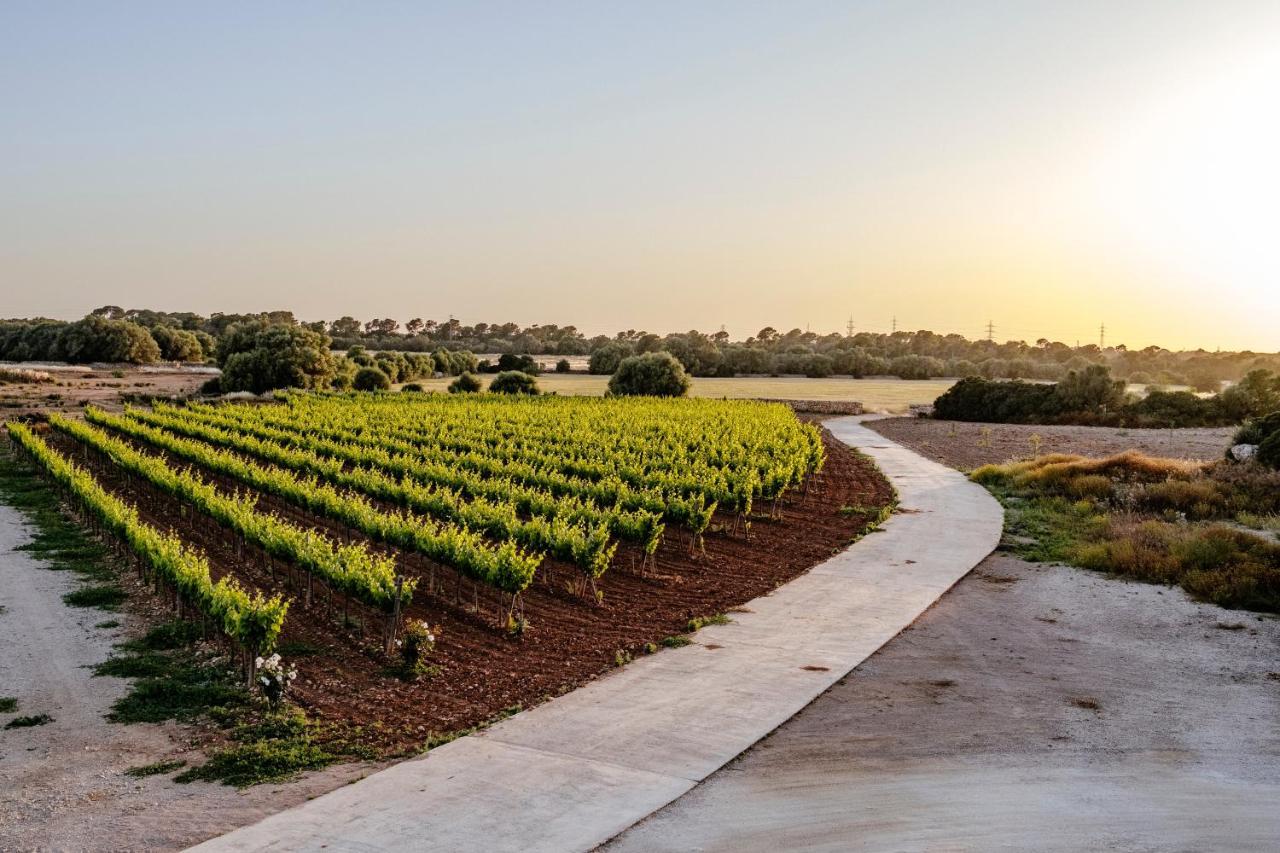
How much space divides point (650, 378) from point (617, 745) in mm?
62660

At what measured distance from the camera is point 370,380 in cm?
8031

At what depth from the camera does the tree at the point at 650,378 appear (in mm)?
71625

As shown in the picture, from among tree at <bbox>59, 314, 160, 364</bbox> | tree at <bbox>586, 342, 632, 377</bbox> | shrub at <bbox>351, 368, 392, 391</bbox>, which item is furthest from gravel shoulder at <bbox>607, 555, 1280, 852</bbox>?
tree at <bbox>59, 314, 160, 364</bbox>

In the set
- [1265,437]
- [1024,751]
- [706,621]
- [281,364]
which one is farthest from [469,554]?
[281,364]

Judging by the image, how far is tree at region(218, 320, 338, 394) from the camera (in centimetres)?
7175

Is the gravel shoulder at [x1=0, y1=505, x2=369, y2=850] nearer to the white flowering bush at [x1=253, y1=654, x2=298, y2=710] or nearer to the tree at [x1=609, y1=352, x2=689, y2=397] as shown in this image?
the white flowering bush at [x1=253, y1=654, x2=298, y2=710]

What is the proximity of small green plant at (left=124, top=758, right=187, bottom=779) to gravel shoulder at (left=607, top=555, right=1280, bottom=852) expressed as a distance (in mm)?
4477

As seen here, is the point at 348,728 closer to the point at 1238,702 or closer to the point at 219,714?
the point at 219,714

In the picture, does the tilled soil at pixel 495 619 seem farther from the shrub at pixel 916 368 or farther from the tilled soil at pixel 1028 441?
the shrub at pixel 916 368

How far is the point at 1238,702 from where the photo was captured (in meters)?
11.0

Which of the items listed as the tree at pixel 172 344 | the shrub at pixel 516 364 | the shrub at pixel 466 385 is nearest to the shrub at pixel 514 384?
the shrub at pixel 466 385

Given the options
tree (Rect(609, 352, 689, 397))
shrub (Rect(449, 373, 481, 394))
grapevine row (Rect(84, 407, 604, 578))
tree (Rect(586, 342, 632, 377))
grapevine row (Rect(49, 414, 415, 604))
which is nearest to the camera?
grapevine row (Rect(49, 414, 415, 604))

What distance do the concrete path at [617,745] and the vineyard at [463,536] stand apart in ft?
3.13

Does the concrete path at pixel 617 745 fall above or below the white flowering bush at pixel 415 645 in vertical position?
below
